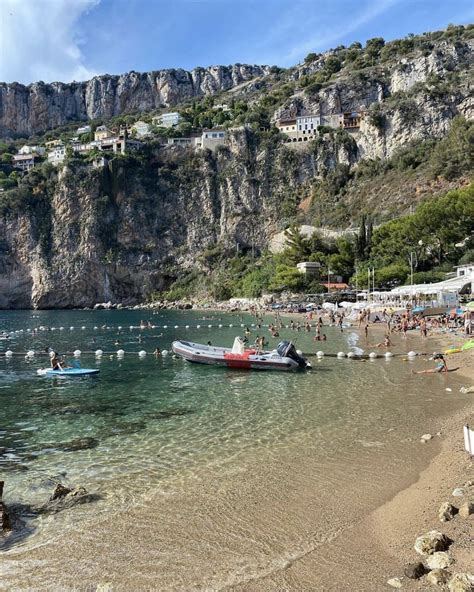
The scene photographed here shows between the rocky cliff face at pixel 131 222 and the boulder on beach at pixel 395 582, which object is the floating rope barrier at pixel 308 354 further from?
the rocky cliff face at pixel 131 222

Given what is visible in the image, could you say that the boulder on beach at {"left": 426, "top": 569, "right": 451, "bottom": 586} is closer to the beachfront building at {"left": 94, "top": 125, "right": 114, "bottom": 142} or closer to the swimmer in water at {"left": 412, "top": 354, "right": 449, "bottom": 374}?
the swimmer in water at {"left": 412, "top": 354, "right": 449, "bottom": 374}

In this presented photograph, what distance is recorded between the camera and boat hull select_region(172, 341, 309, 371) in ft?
79.2

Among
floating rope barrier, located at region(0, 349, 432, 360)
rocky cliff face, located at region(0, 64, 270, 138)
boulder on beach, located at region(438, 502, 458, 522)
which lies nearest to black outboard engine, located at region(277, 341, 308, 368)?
floating rope barrier, located at region(0, 349, 432, 360)

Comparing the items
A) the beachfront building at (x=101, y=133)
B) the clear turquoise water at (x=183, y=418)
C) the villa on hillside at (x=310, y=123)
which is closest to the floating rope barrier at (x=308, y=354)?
the clear turquoise water at (x=183, y=418)

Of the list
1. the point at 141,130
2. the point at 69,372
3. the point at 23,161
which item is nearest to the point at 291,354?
the point at 69,372

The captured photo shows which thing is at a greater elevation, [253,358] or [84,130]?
[84,130]

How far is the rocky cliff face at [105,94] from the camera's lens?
164 metres

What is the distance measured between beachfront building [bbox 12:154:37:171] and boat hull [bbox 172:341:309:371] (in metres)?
111

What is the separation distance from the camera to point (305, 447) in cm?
1212

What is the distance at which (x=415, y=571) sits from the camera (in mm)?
6074

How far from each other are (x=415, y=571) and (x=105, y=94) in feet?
633

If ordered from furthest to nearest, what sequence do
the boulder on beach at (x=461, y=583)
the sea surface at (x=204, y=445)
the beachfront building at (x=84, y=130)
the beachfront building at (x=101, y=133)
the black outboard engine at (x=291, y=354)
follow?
1. the beachfront building at (x=84, y=130)
2. the beachfront building at (x=101, y=133)
3. the black outboard engine at (x=291, y=354)
4. the sea surface at (x=204, y=445)
5. the boulder on beach at (x=461, y=583)

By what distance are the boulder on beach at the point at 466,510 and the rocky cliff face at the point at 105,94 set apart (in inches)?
7152

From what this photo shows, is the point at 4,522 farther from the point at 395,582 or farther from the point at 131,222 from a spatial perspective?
the point at 131,222
